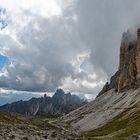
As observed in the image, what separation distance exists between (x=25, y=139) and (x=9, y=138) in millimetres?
6175

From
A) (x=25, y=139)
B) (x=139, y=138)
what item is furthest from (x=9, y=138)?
(x=139, y=138)

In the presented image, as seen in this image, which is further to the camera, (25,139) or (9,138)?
(25,139)

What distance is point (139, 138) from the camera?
80125 mm

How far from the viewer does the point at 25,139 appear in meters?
81.7

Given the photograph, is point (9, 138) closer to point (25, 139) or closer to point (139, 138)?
point (25, 139)

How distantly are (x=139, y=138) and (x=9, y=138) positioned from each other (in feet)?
91.6
